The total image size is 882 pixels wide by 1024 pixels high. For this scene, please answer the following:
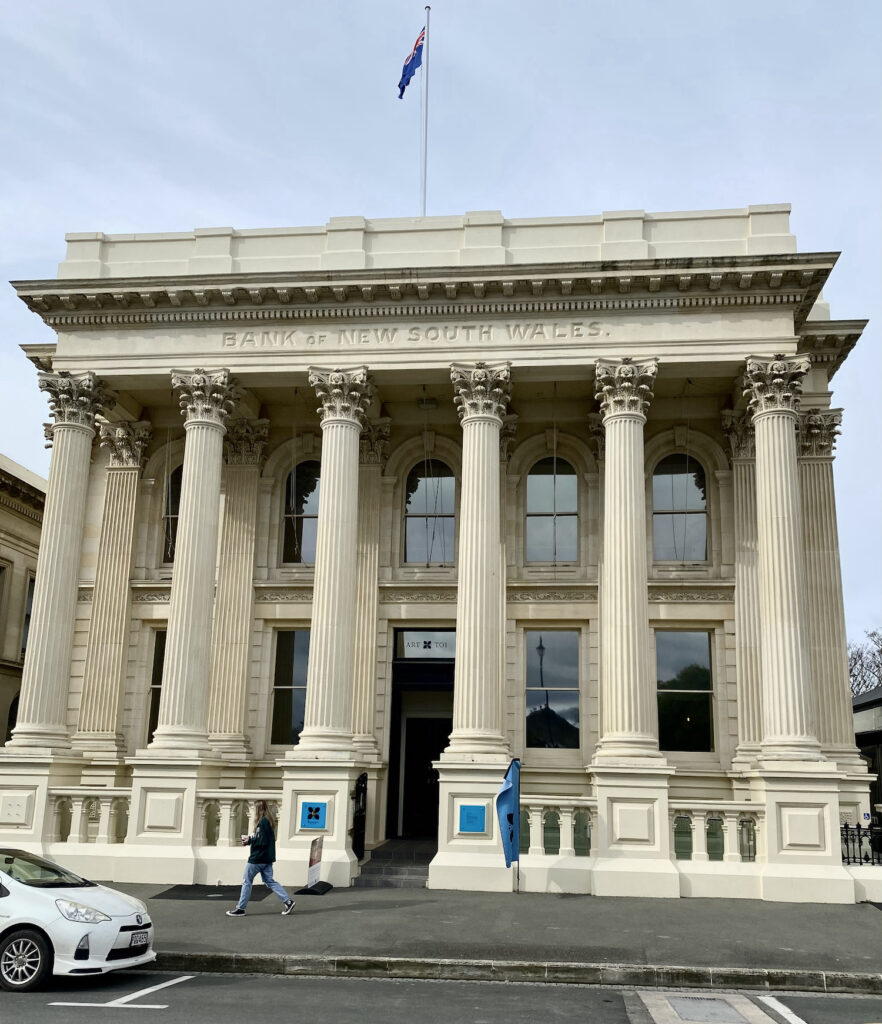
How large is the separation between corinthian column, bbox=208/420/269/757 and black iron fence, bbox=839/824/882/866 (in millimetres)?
12300

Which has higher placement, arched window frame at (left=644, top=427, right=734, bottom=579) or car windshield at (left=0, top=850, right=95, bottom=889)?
arched window frame at (left=644, top=427, right=734, bottom=579)

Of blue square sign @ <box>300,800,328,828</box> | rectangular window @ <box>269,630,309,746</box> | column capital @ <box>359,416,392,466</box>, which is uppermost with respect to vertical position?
column capital @ <box>359,416,392,466</box>

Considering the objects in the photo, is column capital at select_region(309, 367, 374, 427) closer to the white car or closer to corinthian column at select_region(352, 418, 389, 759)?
corinthian column at select_region(352, 418, 389, 759)

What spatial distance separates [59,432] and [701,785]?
50.4 feet

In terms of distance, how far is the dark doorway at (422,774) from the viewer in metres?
22.6

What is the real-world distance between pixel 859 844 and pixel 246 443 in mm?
15386

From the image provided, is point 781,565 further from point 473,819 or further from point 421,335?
point 421,335

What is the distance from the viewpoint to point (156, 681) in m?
24.0

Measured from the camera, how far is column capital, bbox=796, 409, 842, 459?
2234 cm

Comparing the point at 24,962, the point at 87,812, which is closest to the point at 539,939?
the point at 24,962

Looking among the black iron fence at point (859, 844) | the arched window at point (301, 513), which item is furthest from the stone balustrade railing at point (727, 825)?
the arched window at point (301, 513)

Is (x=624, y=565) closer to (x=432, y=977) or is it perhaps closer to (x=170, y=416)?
(x=432, y=977)

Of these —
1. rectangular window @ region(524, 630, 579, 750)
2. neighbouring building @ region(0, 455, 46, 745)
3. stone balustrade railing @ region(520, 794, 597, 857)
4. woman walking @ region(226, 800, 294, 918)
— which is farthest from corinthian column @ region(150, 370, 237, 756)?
neighbouring building @ region(0, 455, 46, 745)

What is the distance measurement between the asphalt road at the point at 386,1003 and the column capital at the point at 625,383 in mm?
11586
